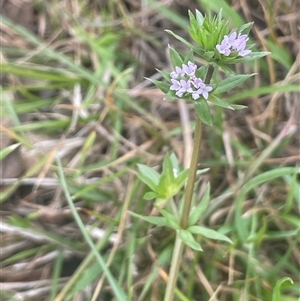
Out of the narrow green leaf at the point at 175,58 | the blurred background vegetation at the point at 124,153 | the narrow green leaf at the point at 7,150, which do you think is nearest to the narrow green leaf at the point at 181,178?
the blurred background vegetation at the point at 124,153

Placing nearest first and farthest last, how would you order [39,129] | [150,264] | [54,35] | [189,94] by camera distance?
[189,94] → [150,264] → [39,129] → [54,35]

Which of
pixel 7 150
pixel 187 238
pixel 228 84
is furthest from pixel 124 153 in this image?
pixel 228 84

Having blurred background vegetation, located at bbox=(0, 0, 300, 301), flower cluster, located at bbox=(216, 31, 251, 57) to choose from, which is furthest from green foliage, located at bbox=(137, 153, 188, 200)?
flower cluster, located at bbox=(216, 31, 251, 57)

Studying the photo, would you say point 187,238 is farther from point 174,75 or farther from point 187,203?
Answer: point 174,75

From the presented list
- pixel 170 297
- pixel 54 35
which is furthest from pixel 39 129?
pixel 170 297

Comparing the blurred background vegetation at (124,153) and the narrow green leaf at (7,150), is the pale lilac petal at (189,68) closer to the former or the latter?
the blurred background vegetation at (124,153)

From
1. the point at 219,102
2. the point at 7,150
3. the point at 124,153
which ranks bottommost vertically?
the point at 124,153

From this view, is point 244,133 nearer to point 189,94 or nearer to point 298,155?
point 298,155
